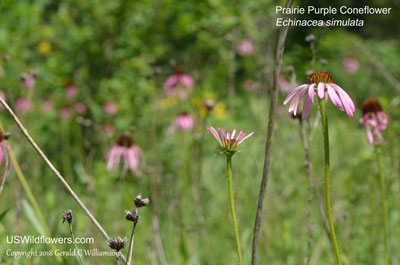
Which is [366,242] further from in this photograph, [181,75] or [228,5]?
[228,5]

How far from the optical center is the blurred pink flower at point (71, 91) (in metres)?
2.78

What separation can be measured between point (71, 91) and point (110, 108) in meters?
0.33

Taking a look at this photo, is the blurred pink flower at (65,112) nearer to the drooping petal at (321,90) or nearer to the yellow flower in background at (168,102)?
the yellow flower in background at (168,102)

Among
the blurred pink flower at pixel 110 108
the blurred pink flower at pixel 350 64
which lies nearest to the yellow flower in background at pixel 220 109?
the blurred pink flower at pixel 110 108

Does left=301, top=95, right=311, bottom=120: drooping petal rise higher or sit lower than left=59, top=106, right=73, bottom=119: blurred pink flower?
lower

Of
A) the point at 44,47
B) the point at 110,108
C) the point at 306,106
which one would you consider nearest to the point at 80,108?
the point at 110,108

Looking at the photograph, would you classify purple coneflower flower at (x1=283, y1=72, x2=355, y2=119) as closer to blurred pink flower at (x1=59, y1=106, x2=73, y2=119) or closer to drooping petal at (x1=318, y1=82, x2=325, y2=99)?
drooping petal at (x1=318, y1=82, x2=325, y2=99)

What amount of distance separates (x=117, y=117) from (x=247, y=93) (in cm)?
186

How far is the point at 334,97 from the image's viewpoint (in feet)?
1.94

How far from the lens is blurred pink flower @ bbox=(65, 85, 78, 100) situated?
2.78m

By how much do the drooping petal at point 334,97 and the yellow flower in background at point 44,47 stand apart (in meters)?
3.16

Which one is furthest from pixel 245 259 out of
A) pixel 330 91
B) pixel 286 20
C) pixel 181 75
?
pixel 181 75

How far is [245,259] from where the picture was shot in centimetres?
137

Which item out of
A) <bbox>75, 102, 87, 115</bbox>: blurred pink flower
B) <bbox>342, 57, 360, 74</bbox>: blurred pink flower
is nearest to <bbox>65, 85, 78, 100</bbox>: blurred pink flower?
<bbox>75, 102, 87, 115</bbox>: blurred pink flower
